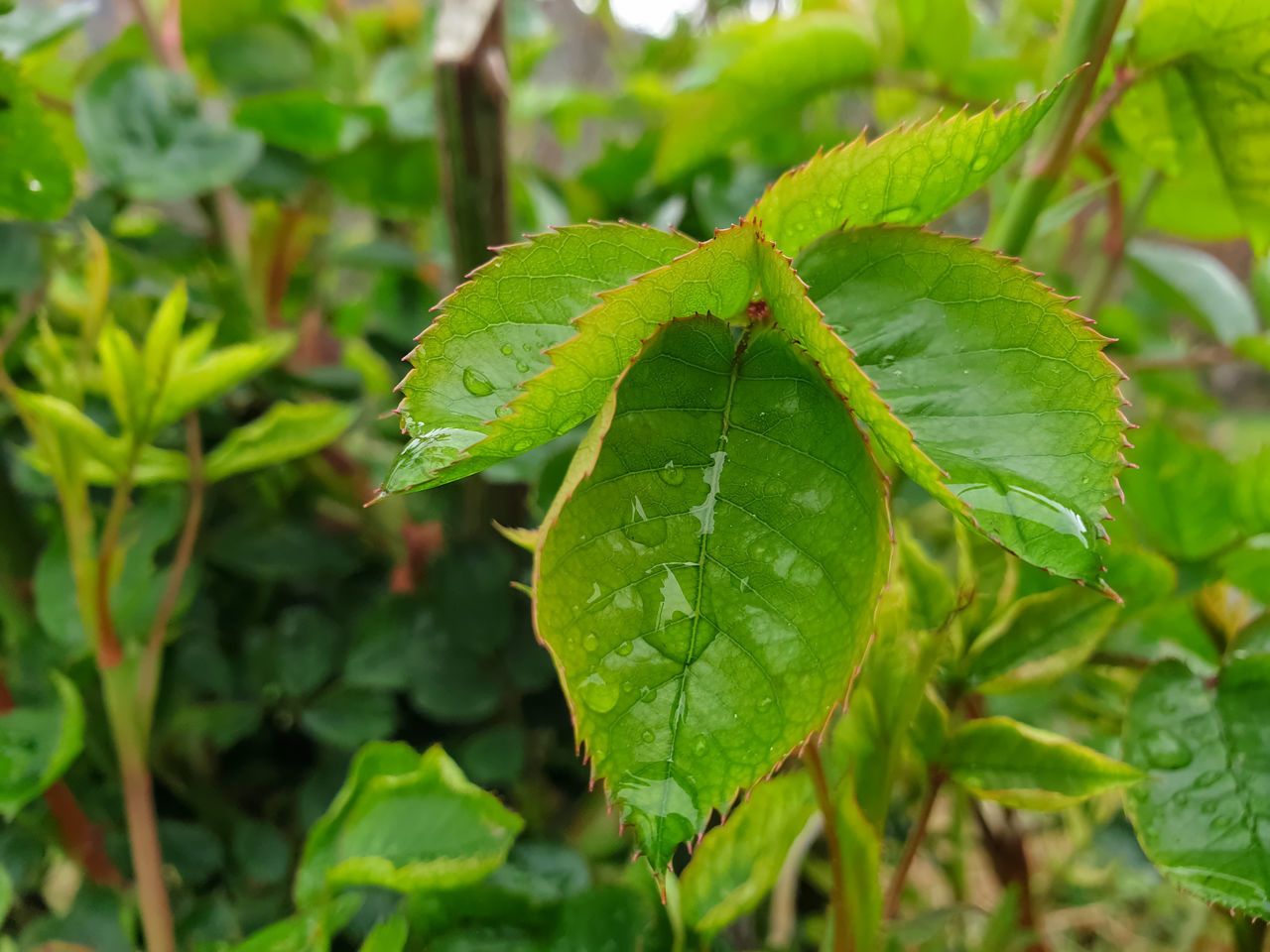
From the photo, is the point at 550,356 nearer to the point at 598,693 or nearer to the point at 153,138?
the point at 598,693

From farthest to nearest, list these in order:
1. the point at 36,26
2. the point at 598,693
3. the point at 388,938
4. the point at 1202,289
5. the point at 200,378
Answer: the point at 1202,289, the point at 36,26, the point at 200,378, the point at 388,938, the point at 598,693

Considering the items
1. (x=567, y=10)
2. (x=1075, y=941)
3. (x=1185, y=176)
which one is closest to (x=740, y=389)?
(x=1185, y=176)

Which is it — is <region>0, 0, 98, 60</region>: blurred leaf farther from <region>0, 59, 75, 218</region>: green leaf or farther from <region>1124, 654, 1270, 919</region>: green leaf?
<region>1124, 654, 1270, 919</region>: green leaf

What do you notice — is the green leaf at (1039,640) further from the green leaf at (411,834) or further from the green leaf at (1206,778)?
the green leaf at (411,834)

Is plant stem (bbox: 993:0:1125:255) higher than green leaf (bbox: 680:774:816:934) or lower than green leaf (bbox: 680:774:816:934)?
higher

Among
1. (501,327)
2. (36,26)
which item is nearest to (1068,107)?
(501,327)

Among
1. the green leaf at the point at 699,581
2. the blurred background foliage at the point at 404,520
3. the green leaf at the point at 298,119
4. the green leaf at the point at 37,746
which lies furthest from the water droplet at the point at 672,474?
the green leaf at the point at 298,119

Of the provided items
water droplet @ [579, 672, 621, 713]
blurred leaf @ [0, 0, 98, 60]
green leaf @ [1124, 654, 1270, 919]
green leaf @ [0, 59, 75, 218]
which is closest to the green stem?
green leaf @ [1124, 654, 1270, 919]
